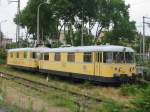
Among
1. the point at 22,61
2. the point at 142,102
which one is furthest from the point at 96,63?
the point at 22,61

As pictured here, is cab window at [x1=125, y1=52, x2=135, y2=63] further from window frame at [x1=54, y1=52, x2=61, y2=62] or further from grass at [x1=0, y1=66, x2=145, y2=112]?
window frame at [x1=54, y1=52, x2=61, y2=62]

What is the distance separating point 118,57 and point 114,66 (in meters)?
0.79

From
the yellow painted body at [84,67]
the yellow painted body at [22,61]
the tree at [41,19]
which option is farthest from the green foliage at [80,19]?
the yellow painted body at [84,67]

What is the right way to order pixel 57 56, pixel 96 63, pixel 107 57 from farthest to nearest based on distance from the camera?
pixel 57 56 → pixel 96 63 → pixel 107 57

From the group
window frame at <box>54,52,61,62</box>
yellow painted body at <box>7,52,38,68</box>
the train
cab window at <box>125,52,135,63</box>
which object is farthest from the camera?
yellow painted body at <box>7,52,38,68</box>

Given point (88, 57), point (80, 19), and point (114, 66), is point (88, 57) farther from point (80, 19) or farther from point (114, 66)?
point (80, 19)

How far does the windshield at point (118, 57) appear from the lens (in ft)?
89.4

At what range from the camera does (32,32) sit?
68.1 m

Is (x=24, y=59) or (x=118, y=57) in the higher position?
(x=118, y=57)

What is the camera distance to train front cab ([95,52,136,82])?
2694cm

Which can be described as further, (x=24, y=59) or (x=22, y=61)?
(x=22, y=61)

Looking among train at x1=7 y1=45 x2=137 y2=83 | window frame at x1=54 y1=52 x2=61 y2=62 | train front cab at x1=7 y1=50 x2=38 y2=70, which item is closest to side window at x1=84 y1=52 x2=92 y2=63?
train at x1=7 y1=45 x2=137 y2=83

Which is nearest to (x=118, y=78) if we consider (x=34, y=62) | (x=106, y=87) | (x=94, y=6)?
(x=106, y=87)

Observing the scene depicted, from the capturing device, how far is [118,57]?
1086 inches
